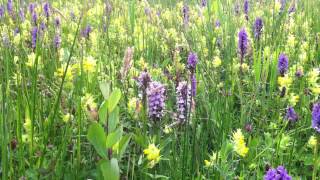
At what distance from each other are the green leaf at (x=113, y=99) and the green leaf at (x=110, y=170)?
0.40 ft

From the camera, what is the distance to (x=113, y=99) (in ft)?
3.37

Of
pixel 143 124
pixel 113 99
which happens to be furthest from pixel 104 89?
pixel 143 124

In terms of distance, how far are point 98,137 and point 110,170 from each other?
8 cm

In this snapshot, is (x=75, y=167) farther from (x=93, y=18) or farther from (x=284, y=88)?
(x=93, y=18)

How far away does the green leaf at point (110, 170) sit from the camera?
973 millimetres

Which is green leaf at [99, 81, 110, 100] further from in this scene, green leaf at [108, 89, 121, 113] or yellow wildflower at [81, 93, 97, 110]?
yellow wildflower at [81, 93, 97, 110]

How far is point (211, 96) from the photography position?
204 centimetres

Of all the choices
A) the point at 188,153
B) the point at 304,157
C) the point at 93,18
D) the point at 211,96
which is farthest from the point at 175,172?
the point at 93,18

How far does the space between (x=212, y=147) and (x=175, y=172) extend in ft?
1.54

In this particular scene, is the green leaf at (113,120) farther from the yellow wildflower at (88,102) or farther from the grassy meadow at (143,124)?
the yellow wildflower at (88,102)

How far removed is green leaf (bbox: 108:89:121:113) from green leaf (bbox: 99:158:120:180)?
0.40 ft

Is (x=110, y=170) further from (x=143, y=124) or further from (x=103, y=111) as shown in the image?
(x=143, y=124)

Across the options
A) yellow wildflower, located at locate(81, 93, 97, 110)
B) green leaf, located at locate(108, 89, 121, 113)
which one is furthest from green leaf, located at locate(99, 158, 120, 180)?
yellow wildflower, located at locate(81, 93, 97, 110)

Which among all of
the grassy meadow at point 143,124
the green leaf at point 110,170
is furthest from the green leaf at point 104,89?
the green leaf at point 110,170
